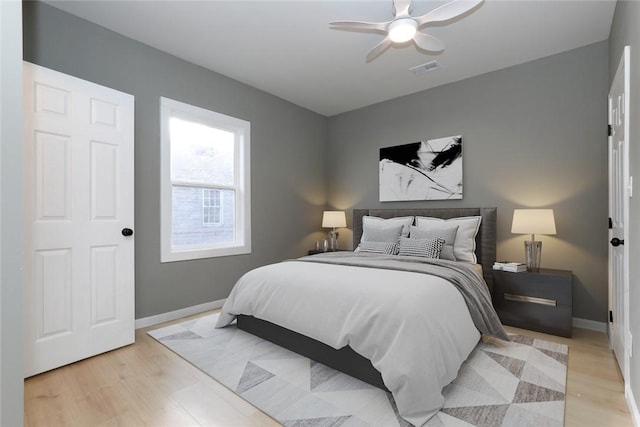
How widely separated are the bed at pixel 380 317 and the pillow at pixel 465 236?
25.2 inches

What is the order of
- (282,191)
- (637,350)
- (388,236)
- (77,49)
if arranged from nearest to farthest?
(637,350), (77,49), (388,236), (282,191)

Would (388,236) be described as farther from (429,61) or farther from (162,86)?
(162,86)

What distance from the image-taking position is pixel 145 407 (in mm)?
1812

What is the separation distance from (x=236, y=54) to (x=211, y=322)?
278 centimetres

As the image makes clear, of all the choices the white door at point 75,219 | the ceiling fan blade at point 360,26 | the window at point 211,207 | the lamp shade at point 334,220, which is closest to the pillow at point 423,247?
the lamp shade at point 334,220

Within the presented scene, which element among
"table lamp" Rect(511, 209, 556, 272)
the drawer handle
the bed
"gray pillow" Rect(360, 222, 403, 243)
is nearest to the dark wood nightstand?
the drawer handle

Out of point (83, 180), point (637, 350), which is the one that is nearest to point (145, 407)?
point (83, 180)

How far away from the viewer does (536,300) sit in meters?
2.93

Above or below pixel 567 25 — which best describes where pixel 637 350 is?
below

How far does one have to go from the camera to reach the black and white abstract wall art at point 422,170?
3.90 metres

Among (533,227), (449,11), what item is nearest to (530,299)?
(533,227)

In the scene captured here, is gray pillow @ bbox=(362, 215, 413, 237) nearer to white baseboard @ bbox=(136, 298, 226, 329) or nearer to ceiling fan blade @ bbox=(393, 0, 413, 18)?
white baseboard @ bbox=(136, 298, 226, 329)

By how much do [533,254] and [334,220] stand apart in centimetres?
250

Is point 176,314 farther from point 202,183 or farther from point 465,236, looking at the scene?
point 465,236
